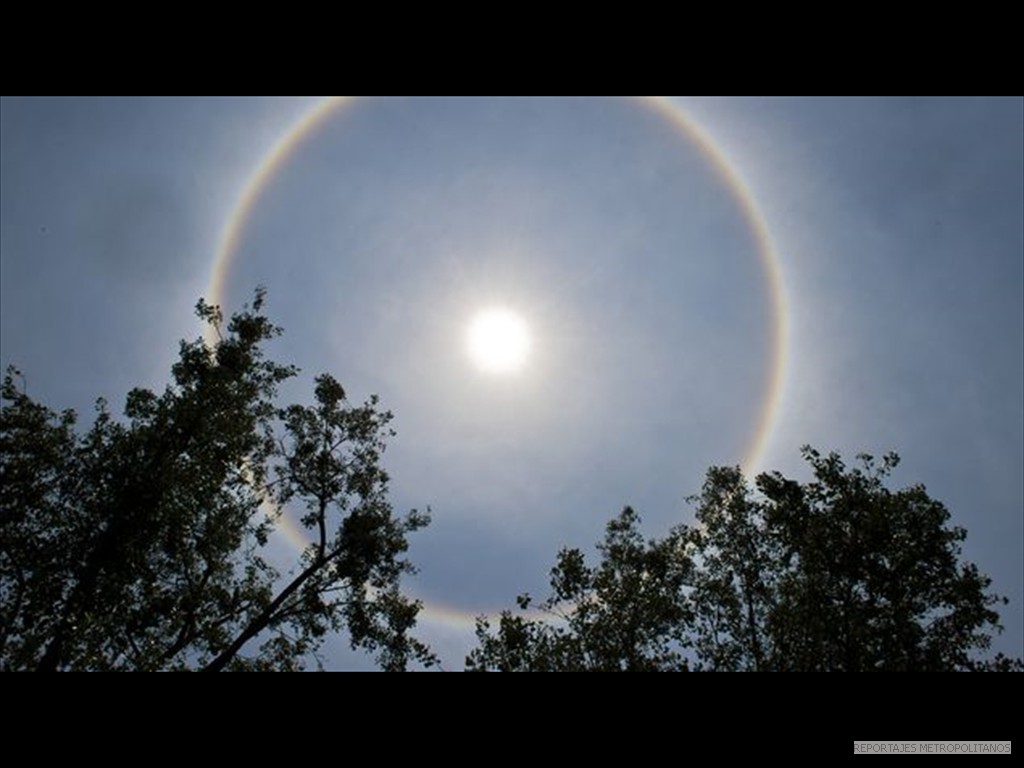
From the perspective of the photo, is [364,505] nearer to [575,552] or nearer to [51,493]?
[575,552]
